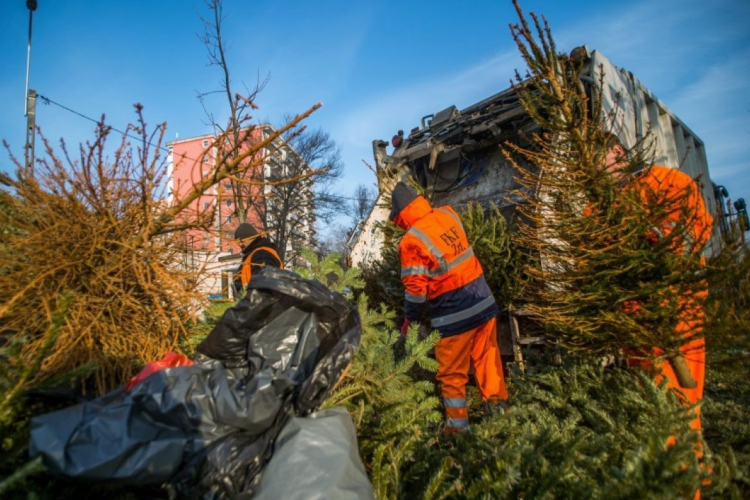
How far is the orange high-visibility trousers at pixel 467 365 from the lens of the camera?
11.2 feet

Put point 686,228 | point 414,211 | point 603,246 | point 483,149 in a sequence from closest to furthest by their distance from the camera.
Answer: point 686,228 < point 603,246 < point 414,211 < point 483,149

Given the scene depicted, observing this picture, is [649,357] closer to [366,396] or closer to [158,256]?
[366,396]

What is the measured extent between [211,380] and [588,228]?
2242 mm

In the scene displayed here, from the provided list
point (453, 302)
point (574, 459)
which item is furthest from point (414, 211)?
point (574, 459)

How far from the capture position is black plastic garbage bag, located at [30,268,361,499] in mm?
1280

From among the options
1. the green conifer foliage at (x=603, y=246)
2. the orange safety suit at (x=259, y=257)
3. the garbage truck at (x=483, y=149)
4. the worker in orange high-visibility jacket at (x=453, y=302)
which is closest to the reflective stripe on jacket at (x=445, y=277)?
the worker in orange high-visibility jacket at (x=453, y=302)

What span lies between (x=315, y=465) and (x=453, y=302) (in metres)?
2.37

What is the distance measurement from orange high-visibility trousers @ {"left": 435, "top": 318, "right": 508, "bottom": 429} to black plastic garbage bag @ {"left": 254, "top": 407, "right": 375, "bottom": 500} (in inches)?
81.0

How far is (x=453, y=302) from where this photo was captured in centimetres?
352

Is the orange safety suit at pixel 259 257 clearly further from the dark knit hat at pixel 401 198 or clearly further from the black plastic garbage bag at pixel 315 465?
the black plastic garbage bag at pixel 315 465

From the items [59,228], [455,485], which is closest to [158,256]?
[59,228]

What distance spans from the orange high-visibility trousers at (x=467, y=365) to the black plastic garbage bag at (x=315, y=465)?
2.06 metres

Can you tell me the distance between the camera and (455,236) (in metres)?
3.63

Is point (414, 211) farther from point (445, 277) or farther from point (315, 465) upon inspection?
point (315, 465)
